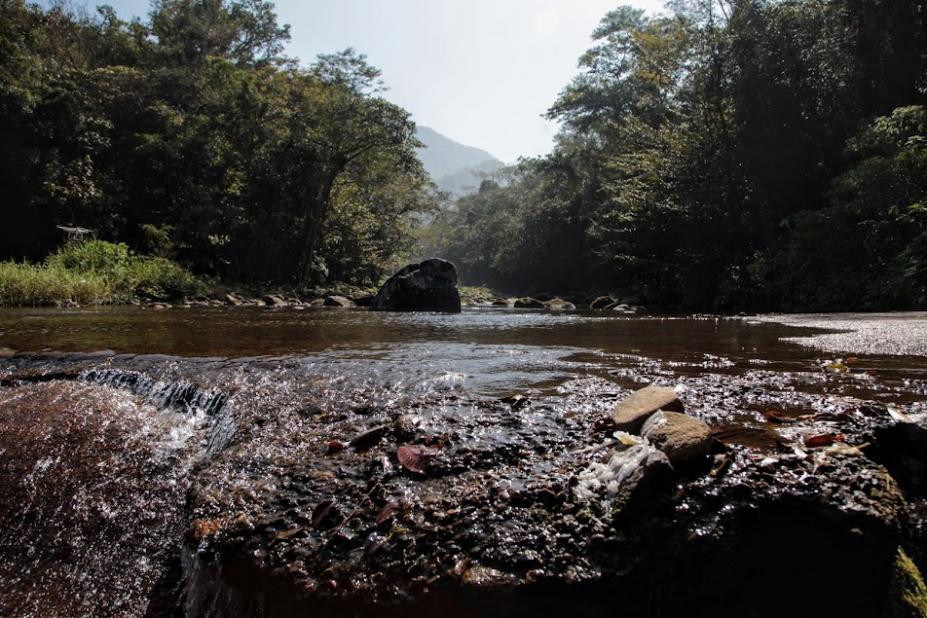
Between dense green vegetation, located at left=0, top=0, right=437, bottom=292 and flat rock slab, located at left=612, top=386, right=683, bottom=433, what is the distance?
1740 centimetres

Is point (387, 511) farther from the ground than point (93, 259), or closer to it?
closer to it

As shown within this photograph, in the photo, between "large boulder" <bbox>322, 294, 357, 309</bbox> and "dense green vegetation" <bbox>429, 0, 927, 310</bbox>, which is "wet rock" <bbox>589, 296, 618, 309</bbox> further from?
"large boulder" <bbox>322, 294, 357, 309</bbox>

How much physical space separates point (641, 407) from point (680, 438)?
43 cm

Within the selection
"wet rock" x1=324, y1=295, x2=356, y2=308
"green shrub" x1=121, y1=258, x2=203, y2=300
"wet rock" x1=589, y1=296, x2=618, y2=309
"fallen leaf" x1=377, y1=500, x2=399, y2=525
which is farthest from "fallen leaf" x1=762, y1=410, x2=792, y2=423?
"wet rock" x1=589, y1=296, x2=618, y2=309

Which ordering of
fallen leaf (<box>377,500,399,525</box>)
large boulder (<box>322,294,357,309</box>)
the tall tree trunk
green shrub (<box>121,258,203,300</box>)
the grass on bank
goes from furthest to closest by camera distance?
the tall tree trunk, large boulder (<box>322,294,357,309</box>), green shrub (<box>121,258,203,300</box>), the grass on bank, fallen leaf (<box>377,500,399,525</box>)

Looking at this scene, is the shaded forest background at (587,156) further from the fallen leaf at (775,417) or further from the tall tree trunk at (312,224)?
the fallen leaf at (775,417)

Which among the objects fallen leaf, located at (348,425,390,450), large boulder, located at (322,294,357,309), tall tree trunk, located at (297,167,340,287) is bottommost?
large boulder, located at (322,294,357,309)

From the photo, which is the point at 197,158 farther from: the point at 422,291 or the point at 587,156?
the point at 587,156

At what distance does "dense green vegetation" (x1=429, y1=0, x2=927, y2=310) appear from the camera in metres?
11.1

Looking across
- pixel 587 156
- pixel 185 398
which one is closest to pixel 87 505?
pixel 185 398

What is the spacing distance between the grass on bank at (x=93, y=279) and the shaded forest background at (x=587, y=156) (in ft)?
9.69

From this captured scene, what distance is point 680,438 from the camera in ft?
6.60

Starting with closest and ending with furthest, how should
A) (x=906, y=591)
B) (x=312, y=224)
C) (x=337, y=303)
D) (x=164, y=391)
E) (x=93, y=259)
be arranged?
(x=906, y=591), (x=164, y=391), (x=93, y=259), (x=337, y=303), (x=312, y=224)

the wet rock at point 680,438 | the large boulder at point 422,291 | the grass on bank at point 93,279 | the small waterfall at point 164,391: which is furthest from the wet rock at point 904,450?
the grass on bank at point 93,279
